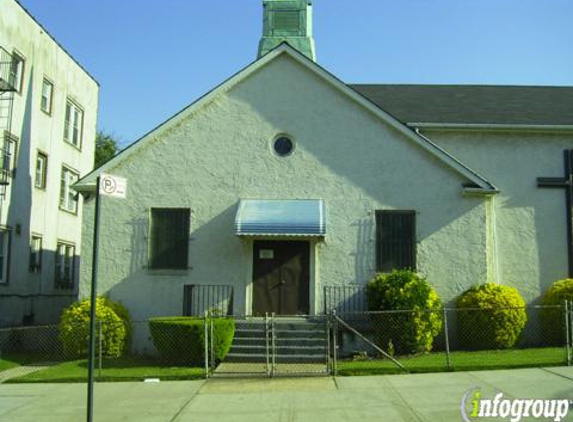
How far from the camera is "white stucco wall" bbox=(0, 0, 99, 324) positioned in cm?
1986

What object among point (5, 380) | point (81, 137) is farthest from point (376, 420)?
point (81, 137)

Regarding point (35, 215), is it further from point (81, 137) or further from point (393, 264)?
point (393, 264)

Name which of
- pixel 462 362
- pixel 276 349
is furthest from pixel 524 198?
pixel 276 349

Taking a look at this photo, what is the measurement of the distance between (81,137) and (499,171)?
1706 cm

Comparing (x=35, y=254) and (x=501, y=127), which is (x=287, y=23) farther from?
(x=35, y=254)

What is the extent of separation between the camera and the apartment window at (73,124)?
24.7 m

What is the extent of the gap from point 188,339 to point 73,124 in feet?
49.6

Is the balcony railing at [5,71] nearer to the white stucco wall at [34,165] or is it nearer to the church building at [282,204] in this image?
the white stucco wall at [34,165]

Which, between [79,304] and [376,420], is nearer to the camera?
[376,420]

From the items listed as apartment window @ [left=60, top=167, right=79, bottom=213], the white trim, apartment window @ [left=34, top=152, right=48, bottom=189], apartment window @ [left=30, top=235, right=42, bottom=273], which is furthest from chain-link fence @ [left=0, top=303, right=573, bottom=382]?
apartment window @ [left=60, top=167, right=79, bottom=213]

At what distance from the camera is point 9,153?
19.8 metres

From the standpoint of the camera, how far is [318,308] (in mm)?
15859

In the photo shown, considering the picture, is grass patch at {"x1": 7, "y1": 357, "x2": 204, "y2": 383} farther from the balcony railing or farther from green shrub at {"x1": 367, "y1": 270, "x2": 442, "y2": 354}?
the balcony railing

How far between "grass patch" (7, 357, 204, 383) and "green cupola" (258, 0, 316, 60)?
1374cm
